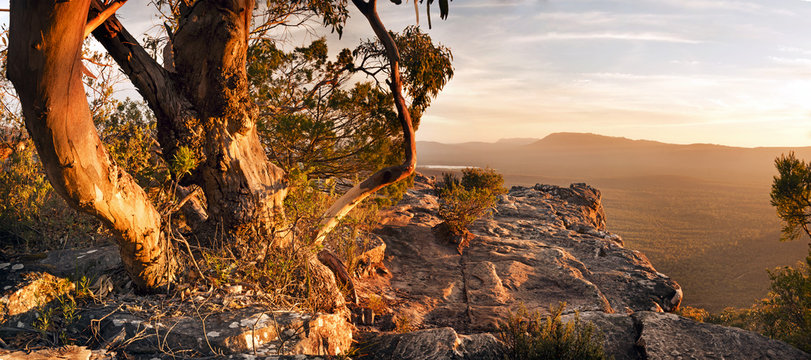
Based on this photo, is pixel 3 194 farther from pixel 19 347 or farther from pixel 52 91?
pixel 52 91

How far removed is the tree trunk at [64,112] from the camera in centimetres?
224

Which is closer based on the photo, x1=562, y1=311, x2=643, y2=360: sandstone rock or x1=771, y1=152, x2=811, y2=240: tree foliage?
x1=562, y1=311, x2=643, y2=360: sandstone rock

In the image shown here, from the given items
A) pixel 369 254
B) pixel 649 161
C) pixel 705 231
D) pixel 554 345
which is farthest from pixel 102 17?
pixel 649 161

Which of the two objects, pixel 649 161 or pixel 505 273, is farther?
pixel 649 161

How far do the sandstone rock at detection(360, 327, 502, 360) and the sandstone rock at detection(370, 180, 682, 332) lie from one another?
6.51 feet

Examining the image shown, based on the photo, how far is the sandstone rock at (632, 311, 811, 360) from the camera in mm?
3895

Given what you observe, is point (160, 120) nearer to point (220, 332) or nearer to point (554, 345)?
point (220, 332)

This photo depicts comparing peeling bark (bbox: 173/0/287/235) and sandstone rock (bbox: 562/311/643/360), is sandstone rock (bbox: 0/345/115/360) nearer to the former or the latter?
peeling bark (bbox: 173/0/287/235)

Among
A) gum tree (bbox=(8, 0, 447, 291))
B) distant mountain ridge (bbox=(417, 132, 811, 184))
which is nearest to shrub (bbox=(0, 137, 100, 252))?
gum tree (bbox=(8, 0, 447, 291))

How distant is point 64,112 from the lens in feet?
8.11

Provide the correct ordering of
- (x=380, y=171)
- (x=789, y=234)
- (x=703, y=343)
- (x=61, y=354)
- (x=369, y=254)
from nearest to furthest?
1. (x=61, y=354)
2. (x=703, y=343)
3. (x=380, y=171)
4. (x=369, y=254)
5. (x=789, y=234)

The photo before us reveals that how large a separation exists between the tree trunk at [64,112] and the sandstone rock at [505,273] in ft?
13.6

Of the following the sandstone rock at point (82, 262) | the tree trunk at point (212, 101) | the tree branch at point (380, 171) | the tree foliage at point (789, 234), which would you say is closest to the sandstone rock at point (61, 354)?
the sandstone rock at point (82, 262)

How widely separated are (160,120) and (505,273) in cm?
641
